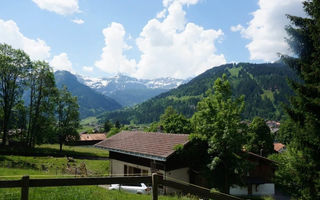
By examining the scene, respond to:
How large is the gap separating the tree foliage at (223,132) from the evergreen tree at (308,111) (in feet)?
15.4

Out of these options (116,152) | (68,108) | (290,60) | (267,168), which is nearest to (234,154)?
(290,60)

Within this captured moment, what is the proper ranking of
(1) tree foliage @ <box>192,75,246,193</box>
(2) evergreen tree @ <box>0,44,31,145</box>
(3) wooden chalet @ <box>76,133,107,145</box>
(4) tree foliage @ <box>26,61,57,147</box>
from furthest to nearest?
(3) wooden chalet @ <box>76,133,107,145</box> < (4) tree foliage @ <box>26,61,57,147</box> < (2) evergreen tree @ <box>0,44,31,145</box> < (1) tree foliage @ <box>192,75,246,193</box>

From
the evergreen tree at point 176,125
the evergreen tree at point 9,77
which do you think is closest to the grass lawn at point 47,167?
the evergreen tree at point 9,77

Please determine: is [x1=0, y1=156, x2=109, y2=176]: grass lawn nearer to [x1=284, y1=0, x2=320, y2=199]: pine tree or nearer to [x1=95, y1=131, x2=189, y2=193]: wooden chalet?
[x1=95, y1=131, x2=189, y2=193]: wooden chalet

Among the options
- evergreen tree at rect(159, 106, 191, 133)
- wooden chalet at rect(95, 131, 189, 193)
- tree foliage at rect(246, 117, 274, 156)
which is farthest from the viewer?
tree foliage at rect(246, 117, 274, 156)

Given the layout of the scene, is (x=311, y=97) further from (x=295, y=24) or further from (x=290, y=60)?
(x=295, y=24)

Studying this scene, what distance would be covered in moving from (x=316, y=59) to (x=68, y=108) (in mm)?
57292


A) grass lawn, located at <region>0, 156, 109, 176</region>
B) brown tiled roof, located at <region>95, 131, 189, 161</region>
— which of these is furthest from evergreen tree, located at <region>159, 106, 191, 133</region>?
brown tiled roof, located at <region>95, 131, 189, 161</region>

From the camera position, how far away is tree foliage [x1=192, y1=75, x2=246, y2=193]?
57.5ft

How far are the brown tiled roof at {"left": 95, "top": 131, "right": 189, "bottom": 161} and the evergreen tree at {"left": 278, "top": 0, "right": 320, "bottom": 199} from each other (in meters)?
10.9

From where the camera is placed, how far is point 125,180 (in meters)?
5.02

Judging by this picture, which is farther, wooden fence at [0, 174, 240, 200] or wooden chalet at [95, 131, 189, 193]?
wooden chalet at [95, 131, 189, 193]

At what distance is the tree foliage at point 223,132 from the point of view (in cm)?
1752

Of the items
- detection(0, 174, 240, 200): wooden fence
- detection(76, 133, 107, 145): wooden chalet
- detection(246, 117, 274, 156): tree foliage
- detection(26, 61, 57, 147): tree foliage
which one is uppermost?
detection(26, 61, 57, 147): tree foliage
